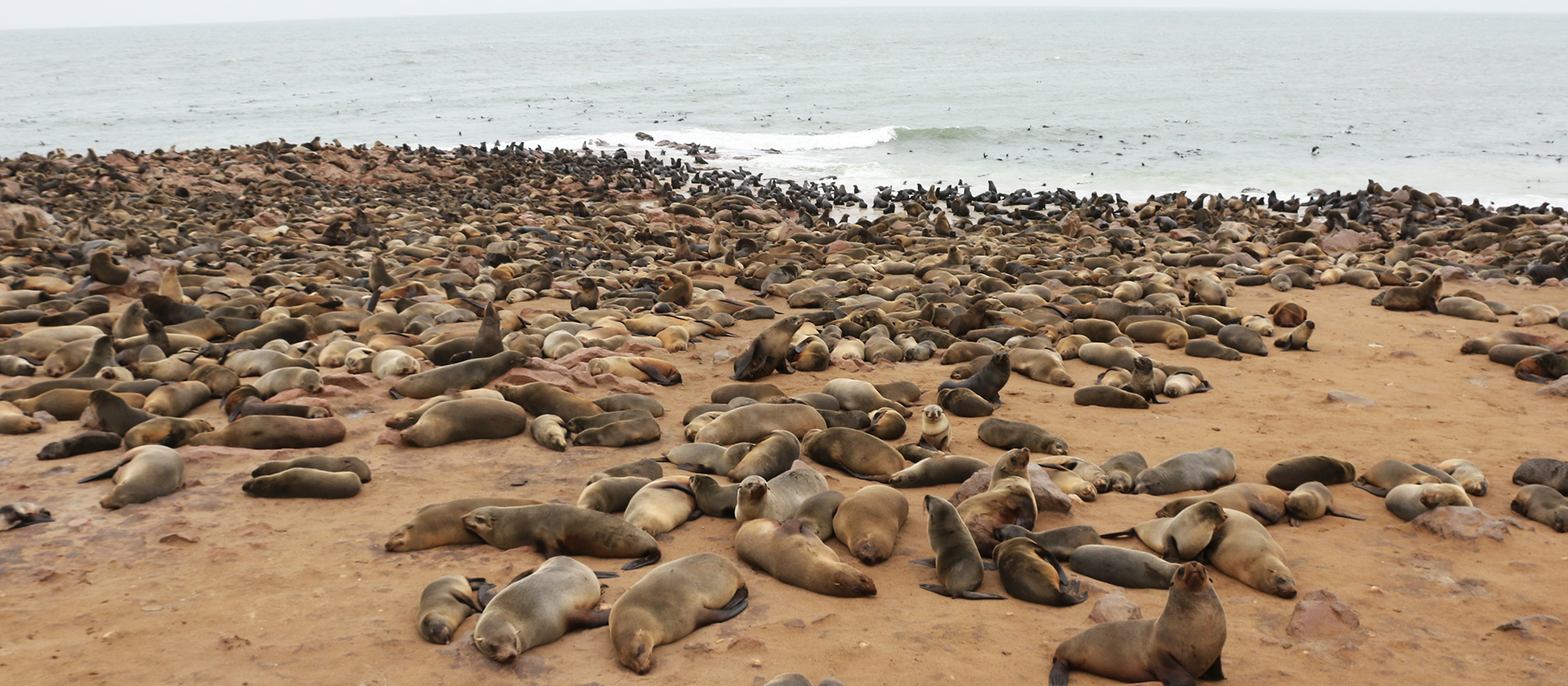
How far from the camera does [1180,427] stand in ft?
20.7

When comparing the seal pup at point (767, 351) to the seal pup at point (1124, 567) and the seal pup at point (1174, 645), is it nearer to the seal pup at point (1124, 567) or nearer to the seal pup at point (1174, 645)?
the seal pup at point (1124, 567)

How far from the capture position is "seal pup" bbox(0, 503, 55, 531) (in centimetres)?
415

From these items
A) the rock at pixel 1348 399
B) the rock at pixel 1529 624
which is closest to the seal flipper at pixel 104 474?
the rock at pixel 1529 624

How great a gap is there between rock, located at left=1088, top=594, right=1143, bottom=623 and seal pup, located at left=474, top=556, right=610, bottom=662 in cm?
183

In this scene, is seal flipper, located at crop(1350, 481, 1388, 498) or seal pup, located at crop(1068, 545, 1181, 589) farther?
seal flipper, located at crop(1350, 481, 1388, 498)

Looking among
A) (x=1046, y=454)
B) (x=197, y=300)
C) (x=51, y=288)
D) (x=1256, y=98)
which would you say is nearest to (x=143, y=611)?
(x=1046, y=454)

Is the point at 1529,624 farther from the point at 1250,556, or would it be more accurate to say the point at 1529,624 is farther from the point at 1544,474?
the point at 1544,474

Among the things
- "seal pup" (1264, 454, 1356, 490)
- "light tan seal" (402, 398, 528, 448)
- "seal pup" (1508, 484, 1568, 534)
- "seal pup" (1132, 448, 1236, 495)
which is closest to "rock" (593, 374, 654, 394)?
"light tan seal" (402, 398, 528, 448)

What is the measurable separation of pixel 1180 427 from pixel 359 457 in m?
5.13

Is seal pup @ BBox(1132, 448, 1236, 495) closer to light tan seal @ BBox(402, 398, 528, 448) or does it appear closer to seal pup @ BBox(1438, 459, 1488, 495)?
seal pup @ BBox(1438, 459, 1488, 495)

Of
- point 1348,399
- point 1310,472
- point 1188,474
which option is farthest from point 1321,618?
point 1348,399

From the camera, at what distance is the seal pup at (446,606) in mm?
3318

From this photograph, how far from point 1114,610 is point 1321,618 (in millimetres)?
789

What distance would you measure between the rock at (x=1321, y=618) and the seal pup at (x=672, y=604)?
2078mm
